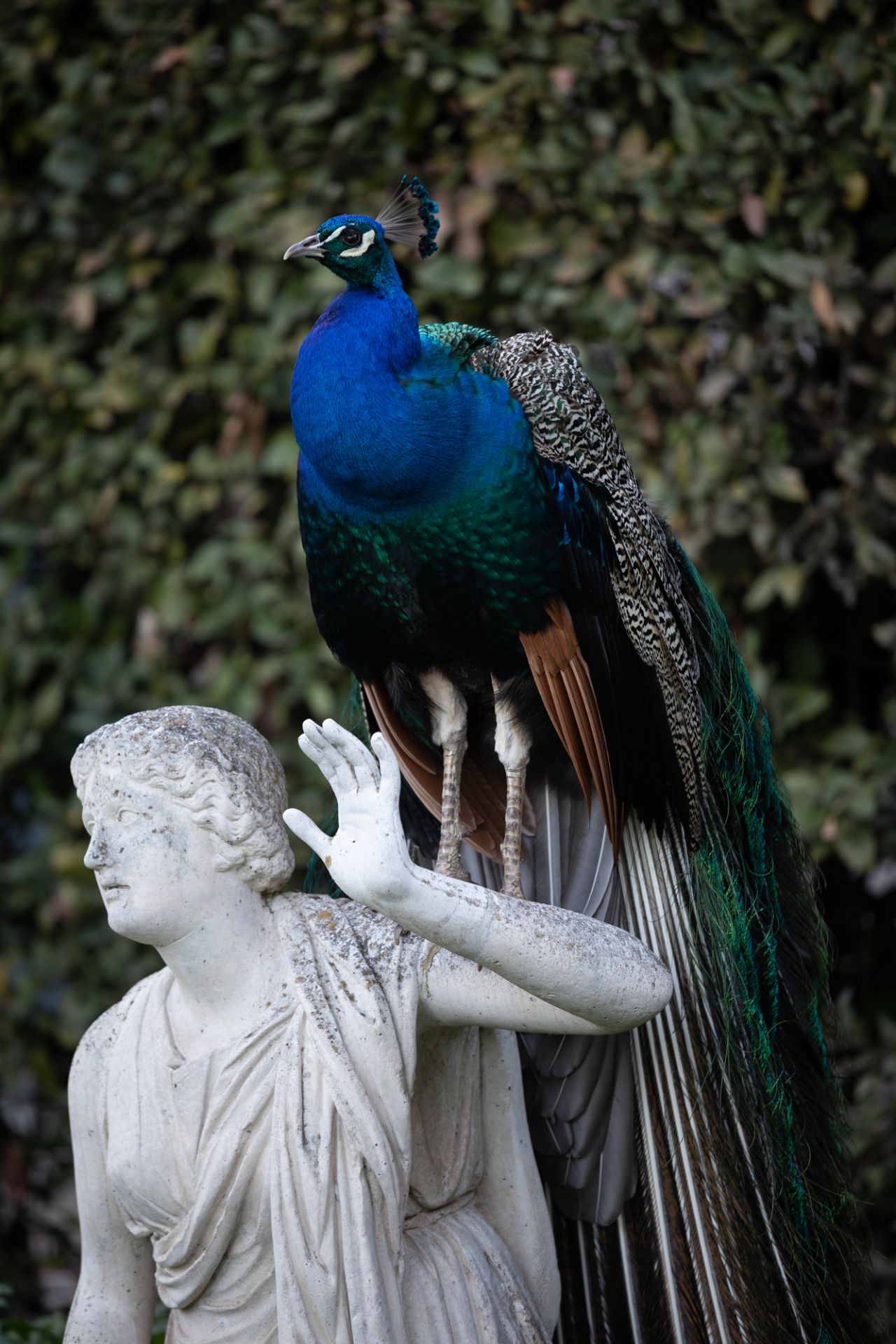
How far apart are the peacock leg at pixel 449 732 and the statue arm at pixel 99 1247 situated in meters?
0.54

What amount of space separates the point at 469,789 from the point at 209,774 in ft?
1.90

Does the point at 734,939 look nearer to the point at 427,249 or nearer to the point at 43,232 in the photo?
the point at 427,249

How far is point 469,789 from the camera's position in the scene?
215cm

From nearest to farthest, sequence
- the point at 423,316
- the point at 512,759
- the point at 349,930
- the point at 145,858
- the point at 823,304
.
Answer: the point at 145,858
the point at 349,930
the point at 512,759
the point at 823,304
the point at 423,316

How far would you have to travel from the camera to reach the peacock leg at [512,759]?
6.39 ft

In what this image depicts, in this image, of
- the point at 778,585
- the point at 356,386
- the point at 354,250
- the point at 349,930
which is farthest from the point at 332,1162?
the point at 778,585

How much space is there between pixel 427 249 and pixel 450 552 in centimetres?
45

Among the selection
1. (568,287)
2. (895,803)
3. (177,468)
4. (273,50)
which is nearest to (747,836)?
(895,803)

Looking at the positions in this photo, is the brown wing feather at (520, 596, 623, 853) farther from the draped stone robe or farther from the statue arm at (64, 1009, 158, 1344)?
the statue arm at (64, 1009, 158, 1344)

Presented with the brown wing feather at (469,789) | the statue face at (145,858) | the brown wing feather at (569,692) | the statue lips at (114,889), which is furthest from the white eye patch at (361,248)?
the statue lips at (114,889)

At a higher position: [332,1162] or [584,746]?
[584,746]

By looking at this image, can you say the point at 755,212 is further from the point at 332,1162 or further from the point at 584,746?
the point at 332,1162

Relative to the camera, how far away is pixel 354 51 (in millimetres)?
3523

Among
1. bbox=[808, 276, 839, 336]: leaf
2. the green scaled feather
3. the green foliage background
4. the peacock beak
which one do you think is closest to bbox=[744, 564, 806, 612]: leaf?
the green foliage background
